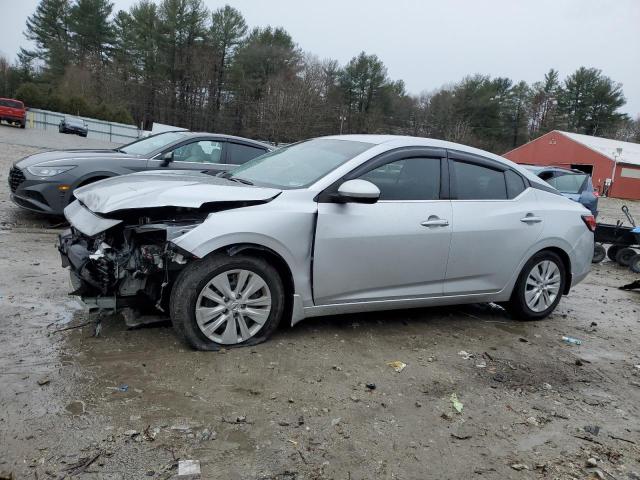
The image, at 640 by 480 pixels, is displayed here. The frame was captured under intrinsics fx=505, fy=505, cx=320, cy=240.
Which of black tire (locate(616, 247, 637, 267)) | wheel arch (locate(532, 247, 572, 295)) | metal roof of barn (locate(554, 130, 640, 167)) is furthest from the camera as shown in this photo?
metal roof of barn (locate(554, 130, 640, 167))

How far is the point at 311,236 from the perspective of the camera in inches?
149

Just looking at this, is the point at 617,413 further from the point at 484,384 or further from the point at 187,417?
the point at 187,417

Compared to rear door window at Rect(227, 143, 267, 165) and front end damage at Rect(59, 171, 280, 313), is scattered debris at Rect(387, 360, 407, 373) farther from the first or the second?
rear door window at Rect(227, 143, 267, 165)

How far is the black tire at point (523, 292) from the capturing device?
5004 mm

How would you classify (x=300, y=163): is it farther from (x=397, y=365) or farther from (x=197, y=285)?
(x=397, y=365)

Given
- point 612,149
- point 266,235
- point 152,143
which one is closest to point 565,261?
point 266,235

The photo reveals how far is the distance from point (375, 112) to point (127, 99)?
27.1 meters

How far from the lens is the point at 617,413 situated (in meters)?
3.46

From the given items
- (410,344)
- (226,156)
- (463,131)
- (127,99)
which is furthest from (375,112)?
(410,344)

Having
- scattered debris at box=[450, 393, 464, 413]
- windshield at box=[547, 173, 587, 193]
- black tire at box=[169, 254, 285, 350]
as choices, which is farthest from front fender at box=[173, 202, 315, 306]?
windshield at box=[547, 173, 587, 193]

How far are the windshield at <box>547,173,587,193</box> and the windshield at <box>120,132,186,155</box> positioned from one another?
8568 millimetres

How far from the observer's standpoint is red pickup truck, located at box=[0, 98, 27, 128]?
31984 mm

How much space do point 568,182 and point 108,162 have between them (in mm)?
10045

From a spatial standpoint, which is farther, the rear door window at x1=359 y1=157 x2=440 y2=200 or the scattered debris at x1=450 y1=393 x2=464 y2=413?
the rear door window at x1=359 y1=157 x2=440 y2=200
